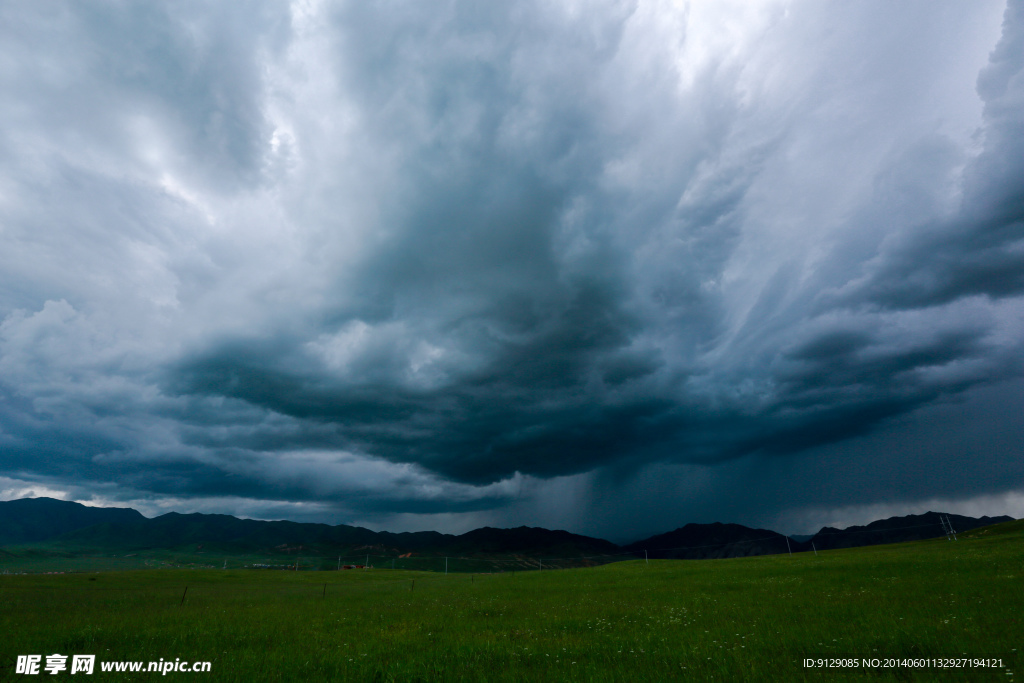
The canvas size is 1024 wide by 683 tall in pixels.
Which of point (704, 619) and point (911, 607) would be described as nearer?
point (911, 607)

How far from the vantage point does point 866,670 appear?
10.8m

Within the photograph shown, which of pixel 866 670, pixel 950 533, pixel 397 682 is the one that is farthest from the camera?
pixel 950 533

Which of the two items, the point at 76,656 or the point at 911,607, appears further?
the point at 911,607

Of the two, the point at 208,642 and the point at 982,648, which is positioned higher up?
the point at 982,648

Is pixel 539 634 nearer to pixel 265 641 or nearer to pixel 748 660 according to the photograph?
pixel 748 660

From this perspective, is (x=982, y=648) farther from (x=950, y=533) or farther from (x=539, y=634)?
(x=950, y=533)

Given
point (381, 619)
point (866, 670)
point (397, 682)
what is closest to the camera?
point (866, 670)

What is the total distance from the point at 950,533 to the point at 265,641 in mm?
104347

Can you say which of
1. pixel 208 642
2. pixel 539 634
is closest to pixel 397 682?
pixel 539 634

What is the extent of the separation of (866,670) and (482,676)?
8.76 m

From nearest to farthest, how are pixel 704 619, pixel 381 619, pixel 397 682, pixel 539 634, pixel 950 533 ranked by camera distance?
pixel 397 682
pixel 539 634
pixel 704 619
pixel 381 619
pixel 950 533

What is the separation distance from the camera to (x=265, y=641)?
17.9 metres

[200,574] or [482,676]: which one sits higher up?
[482,676]

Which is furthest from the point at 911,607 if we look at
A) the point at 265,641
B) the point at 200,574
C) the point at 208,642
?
the point at 200,574
